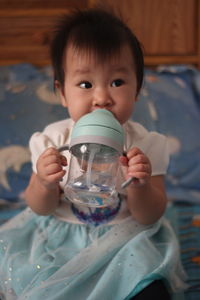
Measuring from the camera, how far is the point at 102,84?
756 mm

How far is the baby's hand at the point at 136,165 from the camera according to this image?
26.5 inches

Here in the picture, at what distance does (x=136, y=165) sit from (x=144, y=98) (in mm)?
729

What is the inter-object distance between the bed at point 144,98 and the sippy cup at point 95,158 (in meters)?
0.33

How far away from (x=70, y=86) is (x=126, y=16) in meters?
0.91

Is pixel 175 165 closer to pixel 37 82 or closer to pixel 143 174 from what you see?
pixel 37 82

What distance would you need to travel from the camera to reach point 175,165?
129 cm

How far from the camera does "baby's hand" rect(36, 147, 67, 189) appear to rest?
689 millimetres

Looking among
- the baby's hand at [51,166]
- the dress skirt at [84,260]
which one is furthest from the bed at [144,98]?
the baby's hand at [51,166]

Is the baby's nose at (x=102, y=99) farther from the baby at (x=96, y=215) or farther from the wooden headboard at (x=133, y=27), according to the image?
the wooden headboard at (x=133, y=27)

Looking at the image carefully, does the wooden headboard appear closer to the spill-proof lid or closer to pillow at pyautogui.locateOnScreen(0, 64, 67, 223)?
pillow at pyautogui.locateOnScreen(0, 64, 67, 223)

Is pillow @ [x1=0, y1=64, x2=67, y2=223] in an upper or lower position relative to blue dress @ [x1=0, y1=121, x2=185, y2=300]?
lower

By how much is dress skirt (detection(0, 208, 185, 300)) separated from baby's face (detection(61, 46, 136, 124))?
0.76ft

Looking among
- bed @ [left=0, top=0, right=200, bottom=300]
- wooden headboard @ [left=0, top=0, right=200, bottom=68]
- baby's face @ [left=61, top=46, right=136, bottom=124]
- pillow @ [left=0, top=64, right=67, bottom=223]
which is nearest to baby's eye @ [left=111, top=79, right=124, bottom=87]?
baby's face @ [left=61, top=46, right=136, bottom=124]

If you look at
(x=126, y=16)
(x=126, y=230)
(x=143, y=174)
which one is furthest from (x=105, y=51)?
(x=126, y=16)
